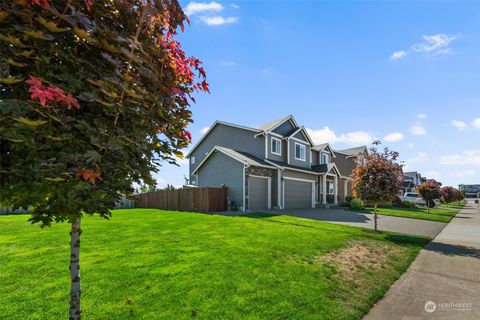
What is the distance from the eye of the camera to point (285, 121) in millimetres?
27141

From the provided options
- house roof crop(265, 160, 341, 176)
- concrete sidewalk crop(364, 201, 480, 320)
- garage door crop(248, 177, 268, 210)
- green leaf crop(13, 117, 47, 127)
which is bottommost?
concrete sidewalk crop(364, 201, 480, 320)

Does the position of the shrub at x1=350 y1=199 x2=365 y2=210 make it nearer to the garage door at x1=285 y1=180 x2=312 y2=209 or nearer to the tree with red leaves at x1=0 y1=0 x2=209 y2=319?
the garage door at x1=285 y1=180 x2=312 y2=209

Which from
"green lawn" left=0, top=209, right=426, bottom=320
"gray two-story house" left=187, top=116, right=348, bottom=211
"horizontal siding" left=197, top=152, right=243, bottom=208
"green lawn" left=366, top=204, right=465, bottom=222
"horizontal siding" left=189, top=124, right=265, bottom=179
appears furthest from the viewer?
"horizontal siding" left=189, top=124, right=265, bottom=179

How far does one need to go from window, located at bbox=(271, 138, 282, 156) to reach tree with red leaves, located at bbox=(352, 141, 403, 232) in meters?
11.8

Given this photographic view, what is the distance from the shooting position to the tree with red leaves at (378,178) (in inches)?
526

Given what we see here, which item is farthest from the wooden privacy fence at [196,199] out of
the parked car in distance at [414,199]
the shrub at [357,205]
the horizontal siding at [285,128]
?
the parked car in distance at [414,199]

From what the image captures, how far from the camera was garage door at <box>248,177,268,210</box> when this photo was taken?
21.9 metres

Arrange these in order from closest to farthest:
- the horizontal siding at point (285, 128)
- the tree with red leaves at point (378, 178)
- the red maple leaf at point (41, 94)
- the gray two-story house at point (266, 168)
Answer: the red maple leaf at point (41, 94) → the tree with red leaves at point (378, 178) → the gray two-story house at point (266, 168) → the horizontal siding at point (285, 128)

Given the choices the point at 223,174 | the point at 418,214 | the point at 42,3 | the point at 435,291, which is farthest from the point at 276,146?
the point at 42,3

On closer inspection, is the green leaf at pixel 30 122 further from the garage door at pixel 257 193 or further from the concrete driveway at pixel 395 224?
the garage door at pixel 257 193

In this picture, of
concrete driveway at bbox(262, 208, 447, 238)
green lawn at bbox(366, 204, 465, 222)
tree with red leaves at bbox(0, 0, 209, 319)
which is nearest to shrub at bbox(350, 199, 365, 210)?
green lawn at bbox(366, 204, 465, 222)

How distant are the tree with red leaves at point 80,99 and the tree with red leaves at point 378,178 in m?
12.7

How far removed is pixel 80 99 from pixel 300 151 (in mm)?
26806

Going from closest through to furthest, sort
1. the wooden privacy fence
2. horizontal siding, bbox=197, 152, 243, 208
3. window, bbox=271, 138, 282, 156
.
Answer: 1. the wooden privacy fence
2. horizontal siding, bbox=197, 152, 243, 208
3. window, bbox=271, 138, 282, 156
